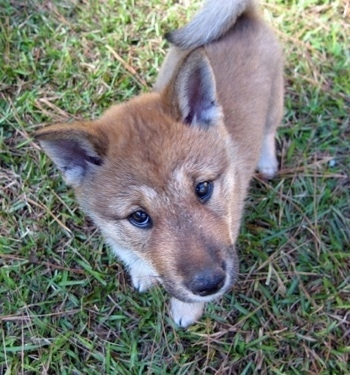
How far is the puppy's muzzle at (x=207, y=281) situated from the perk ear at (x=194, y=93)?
810 millimetres

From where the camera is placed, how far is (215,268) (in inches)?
103

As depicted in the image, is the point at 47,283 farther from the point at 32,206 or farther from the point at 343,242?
the point at 343,242

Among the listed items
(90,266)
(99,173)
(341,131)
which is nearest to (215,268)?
(99,173)

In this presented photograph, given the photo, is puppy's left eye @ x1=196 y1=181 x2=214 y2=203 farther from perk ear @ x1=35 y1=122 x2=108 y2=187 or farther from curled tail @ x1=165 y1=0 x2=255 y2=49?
curled tail @ x1=165 y1=0 x2=255 y2=49

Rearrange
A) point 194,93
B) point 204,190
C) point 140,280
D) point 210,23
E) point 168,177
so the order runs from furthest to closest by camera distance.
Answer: point 140,280
point 210,23
point 194,93
point 204,190
point 168,177

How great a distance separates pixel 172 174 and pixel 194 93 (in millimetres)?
505

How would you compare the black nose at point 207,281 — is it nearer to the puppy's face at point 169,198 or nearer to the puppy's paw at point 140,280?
the puppy's face at point 169,198

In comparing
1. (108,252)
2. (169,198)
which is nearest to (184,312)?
(108,252)

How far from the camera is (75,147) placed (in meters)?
2.85

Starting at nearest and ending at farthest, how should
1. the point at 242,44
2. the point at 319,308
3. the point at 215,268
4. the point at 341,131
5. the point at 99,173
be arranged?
1. the point at 215,268
2. the point at 99,173
3. the point at 242,44
4. the point at 319,308
5. the point at 341,131

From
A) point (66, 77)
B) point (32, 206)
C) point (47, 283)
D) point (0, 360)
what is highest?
point (66, 77)

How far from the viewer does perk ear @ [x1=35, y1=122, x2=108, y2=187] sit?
2605 millimetres

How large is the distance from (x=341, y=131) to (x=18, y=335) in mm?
2822

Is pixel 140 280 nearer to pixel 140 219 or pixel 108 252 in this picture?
pixel 108 252
